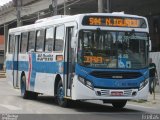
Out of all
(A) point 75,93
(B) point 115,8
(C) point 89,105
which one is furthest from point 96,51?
(B) point 115,8

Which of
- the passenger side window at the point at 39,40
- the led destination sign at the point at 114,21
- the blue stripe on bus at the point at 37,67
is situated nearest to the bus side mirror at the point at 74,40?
the led destination sign at the point at 114,21

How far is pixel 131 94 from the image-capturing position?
17.6 metres

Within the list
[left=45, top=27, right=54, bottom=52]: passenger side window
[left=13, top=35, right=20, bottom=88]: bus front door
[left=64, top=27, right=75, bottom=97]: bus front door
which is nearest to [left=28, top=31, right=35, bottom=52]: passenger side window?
[left=45, top=27, right=54, bottom=52]: passenger side window

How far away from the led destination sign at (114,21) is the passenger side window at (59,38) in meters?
1.73

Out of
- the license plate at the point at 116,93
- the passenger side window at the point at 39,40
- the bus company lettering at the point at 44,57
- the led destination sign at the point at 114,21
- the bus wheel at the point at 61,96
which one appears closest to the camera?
the license plate at the point at 116,93

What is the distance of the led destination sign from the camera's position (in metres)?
17.5

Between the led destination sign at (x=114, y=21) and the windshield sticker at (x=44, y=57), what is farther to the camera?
the windshield sticker at (x=44, y=57)

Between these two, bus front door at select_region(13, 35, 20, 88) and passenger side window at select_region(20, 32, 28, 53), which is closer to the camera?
passenger side window at select_region(20, 32, 28, 53)

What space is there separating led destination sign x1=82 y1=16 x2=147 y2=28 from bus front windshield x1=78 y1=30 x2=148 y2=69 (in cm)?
29

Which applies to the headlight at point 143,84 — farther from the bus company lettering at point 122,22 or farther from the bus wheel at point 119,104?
the bus company lettering at point 122,22

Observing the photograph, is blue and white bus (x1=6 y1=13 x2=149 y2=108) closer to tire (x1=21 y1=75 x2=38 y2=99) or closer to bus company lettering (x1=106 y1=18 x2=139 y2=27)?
bus company lettering (x1=106 y1=18 x2=139 y2=27)

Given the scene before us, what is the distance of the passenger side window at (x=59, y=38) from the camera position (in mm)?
18964

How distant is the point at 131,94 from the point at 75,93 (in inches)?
74.5

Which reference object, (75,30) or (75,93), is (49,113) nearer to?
(75,93)
